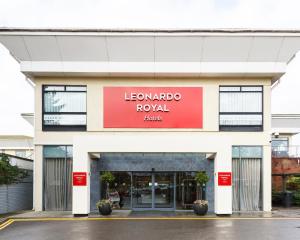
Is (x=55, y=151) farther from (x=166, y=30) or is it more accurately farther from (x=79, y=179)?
(x=166, y=30)

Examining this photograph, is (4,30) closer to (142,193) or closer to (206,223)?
(142,193)

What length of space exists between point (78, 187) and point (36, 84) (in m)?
7.02

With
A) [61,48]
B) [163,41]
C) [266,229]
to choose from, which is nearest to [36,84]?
[61,48]

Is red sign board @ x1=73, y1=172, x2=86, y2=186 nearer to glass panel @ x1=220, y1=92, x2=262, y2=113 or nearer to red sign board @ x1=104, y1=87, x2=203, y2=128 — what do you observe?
red sign board @ x1=104, y1=87, x2=203, y2=128

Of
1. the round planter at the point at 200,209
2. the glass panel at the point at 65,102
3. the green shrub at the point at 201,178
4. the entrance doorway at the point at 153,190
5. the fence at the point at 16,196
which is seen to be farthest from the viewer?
the entrance doorway at the point at 153,190

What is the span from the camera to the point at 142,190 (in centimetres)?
2469

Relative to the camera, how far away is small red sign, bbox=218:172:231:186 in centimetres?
Result: 2128

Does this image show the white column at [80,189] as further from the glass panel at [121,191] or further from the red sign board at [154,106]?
the red sign board at [154,106]

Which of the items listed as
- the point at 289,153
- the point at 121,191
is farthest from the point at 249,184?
the point at 121,191

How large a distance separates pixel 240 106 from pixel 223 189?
5.65 m

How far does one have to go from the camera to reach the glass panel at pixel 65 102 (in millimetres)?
24297

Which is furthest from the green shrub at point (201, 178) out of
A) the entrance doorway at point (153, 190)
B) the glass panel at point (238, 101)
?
the glass panel at point (238, 101)

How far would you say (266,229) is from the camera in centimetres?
1686

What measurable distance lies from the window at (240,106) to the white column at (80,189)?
327 inches
